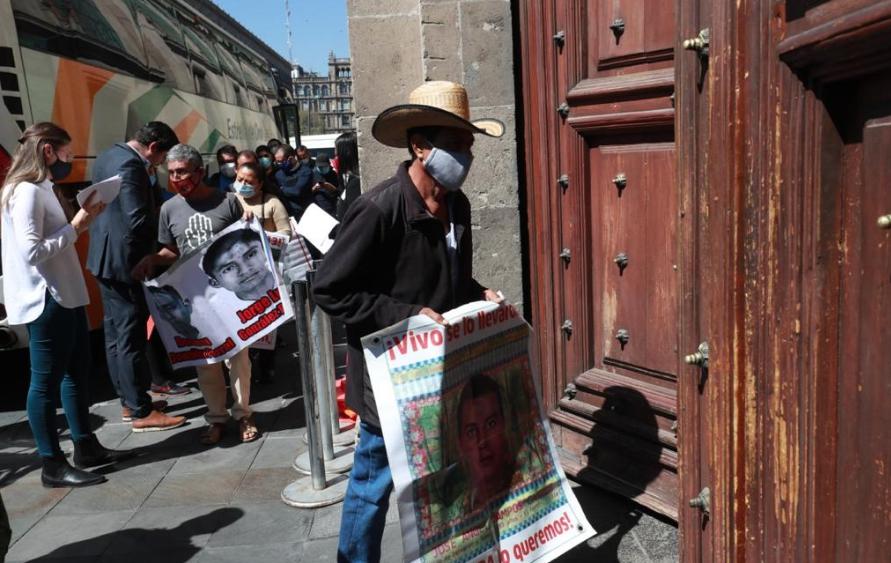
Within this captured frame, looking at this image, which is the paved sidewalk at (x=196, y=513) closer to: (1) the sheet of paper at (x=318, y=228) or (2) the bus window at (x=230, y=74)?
(1) the sheet of paper at (x=318, y=228)

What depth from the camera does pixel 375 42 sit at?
4176 millimetres

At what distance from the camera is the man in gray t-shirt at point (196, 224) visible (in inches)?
189

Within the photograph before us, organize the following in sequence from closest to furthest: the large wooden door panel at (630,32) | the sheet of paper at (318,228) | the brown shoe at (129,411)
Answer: the large wooden door panel at (630,32) → the sheet of paper at (318,228) → the brown shoe at (129,411)

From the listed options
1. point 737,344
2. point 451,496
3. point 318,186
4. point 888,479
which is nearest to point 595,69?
point 451,496

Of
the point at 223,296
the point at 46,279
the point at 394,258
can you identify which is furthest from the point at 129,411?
the point at 394,258

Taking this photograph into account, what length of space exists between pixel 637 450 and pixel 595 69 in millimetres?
1676

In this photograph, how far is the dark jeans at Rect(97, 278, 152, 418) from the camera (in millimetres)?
5305

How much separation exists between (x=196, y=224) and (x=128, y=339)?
1.04 m

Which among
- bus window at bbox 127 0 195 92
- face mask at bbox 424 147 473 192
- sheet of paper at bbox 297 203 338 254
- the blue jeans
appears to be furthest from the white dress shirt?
bus window at bbox 127 0 195 92

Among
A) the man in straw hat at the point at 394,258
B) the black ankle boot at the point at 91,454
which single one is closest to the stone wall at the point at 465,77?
the man in straw hat at the point at 394,258

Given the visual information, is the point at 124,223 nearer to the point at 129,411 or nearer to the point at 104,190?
the point at 104,190

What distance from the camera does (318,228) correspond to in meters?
4.21

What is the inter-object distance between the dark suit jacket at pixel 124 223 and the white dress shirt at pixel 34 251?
0.89 meters

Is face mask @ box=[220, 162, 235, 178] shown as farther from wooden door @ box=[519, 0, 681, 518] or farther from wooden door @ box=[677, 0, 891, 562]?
wooden door @ box=[677, 0, 891, 562]
